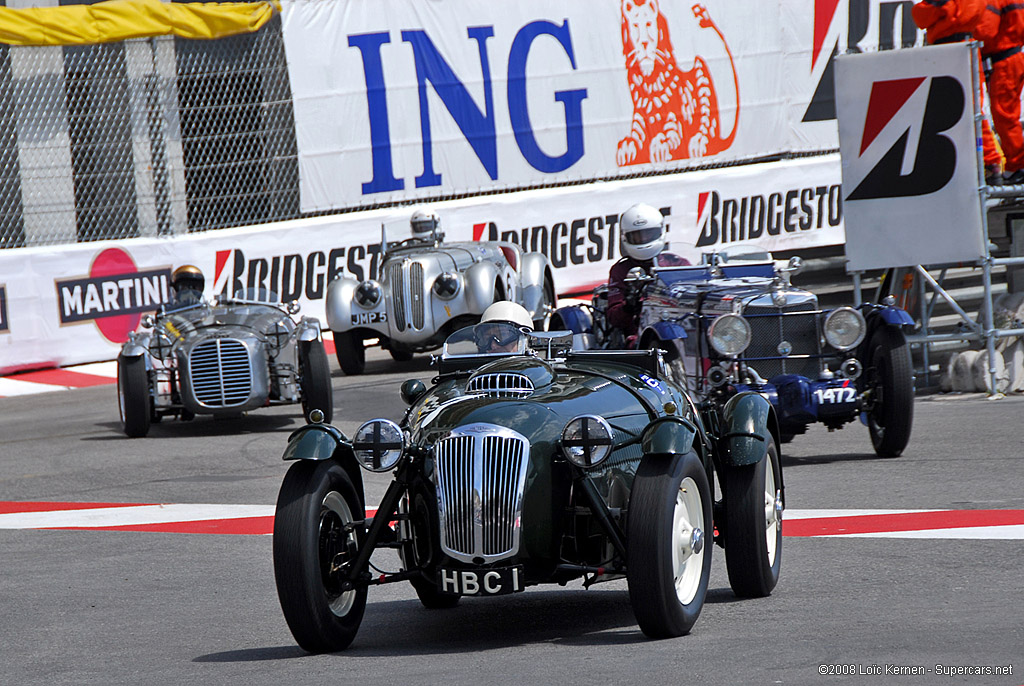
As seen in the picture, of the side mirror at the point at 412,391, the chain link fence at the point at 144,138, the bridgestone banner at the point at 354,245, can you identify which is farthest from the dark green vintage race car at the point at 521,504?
the chain link fence at the point at 144,138

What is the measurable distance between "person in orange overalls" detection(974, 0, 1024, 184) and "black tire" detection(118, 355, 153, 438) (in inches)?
294

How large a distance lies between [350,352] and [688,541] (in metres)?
10.0

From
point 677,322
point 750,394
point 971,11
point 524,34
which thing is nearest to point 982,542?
point 750,394

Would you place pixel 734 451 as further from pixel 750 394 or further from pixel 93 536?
pixel 93 536

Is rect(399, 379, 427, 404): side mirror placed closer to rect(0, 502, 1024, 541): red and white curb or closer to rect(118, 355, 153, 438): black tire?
rect(0, 502, 1024, 541): red and white curb

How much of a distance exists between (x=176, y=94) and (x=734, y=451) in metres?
12.5

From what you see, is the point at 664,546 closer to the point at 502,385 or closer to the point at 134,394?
the point at 502,385

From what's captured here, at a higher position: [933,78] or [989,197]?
[933,78]

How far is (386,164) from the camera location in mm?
18453

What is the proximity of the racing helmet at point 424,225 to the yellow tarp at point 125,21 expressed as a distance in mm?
3564

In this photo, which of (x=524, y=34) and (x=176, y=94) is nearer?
(x=176, y=94)

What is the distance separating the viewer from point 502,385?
5848 millimetres

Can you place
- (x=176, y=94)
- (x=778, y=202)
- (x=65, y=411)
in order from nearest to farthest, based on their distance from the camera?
1. (x=65, y=411)
2. (x=176, y=94)
3. (x=778, y=202)

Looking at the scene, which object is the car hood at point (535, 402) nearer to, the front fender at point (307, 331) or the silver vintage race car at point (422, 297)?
the front fender at point (307, 331)
